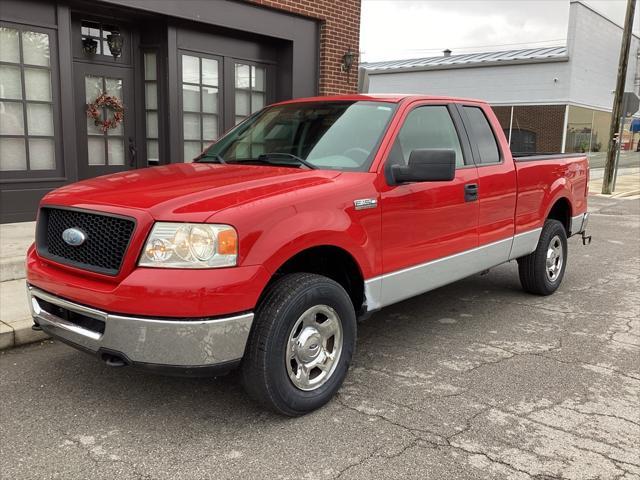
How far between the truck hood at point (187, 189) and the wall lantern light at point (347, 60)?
732 cm

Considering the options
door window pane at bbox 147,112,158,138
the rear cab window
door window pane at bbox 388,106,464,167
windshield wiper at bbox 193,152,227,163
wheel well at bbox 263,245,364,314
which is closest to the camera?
wheel well at bbox 263,245,364,314

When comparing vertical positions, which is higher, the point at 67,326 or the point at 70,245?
the point at 70,245

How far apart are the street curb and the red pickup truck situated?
Answer: 110 centimetres

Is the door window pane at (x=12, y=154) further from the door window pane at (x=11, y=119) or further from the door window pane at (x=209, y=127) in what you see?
the door window pane at (x=209, y=127)

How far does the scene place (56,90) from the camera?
7543 millimetres

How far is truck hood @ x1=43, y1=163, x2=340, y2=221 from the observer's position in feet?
9.86

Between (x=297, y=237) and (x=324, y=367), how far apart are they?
0.84 metres

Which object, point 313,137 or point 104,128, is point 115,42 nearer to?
point 104,128

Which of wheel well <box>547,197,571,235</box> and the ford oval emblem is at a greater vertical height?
the ford oval emblem

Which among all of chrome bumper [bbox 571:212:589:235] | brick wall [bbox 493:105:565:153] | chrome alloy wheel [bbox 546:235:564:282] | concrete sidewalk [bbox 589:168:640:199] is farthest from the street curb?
brick wall [bbox 493:105:565:153]

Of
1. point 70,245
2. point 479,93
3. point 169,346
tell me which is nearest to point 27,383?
point 70,245

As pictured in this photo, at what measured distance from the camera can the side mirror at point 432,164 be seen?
3.69m

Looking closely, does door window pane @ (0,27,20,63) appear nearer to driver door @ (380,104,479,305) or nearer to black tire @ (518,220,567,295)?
driver door @ (380,104,479,305)

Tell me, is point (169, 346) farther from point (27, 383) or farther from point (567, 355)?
point (567, 355)
